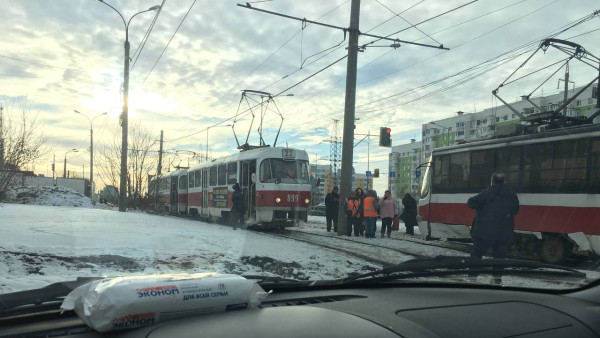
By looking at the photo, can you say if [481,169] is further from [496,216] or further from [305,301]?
[305,301]

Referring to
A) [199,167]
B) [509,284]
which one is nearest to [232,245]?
[509,284]

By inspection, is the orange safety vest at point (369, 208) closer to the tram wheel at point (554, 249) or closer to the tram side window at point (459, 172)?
the tram side window at point (459, 172)

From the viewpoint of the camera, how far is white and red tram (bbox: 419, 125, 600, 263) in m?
9.30

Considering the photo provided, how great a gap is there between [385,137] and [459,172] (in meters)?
4.68

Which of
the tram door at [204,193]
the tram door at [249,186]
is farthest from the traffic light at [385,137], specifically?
the tram door at [204,193]

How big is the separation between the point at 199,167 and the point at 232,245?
13134mm

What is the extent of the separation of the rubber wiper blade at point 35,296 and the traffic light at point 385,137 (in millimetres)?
15373

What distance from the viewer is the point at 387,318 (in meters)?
1.85

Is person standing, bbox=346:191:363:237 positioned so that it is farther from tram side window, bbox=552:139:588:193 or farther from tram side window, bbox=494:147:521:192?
tram side window, bbox=552:139:588:193

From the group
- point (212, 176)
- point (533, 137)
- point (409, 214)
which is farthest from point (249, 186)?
point (533, 137)

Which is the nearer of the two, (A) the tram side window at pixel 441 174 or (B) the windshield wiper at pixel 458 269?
(B) the windshield wiper at pixel 458 269

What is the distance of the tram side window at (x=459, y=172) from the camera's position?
1246 cm

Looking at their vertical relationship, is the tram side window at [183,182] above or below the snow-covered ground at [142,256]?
above

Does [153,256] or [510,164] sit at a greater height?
[510,164]
